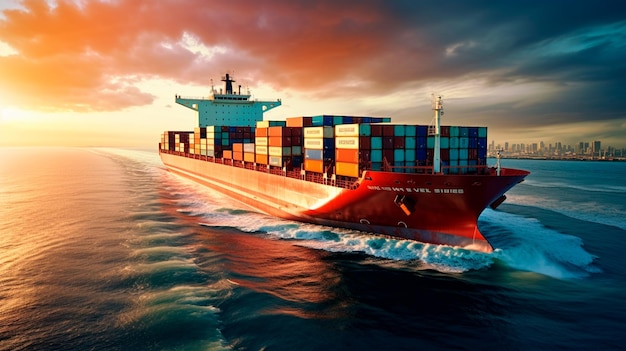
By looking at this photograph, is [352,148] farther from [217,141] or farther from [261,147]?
[217,141]

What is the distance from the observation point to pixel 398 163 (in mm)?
23078

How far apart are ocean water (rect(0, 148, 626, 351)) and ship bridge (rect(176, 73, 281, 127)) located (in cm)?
3767

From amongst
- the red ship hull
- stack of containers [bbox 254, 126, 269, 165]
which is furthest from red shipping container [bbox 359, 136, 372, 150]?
stack of containers [bbox 254, 126, 269, 165]

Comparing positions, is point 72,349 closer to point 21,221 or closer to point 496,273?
point 496,273

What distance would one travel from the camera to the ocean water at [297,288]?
1190 centimetres

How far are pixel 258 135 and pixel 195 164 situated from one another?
24.6m

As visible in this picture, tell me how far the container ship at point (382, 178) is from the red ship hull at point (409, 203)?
5 cm

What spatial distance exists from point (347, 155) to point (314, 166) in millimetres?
4121

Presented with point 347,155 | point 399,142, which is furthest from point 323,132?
point 399,142

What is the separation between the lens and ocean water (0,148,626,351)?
11898mm

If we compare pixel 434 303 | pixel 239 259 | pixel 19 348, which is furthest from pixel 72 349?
pixel 434 303

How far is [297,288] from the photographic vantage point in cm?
1583

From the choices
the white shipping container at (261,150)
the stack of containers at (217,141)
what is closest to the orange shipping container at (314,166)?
the white shipping container at (261,150)

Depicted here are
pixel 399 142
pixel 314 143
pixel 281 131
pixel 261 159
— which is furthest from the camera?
pixel 261 159
